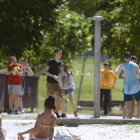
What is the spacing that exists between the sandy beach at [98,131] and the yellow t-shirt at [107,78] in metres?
3.70

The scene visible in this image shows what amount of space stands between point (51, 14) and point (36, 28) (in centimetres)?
98

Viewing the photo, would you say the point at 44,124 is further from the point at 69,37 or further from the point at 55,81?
the point at 69,37

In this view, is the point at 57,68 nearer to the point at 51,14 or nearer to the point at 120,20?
the point at 51,14

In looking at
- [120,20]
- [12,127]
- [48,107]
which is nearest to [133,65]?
[12,127]

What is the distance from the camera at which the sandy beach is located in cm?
714

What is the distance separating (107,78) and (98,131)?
185 inches

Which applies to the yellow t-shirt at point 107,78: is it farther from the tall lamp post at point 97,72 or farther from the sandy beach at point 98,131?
the sandy beach at point 98,131

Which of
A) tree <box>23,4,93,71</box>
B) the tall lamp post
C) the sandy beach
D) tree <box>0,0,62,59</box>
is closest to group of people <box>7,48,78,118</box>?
the tall lamp post

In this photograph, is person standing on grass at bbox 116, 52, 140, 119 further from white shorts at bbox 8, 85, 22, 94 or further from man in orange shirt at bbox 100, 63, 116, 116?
white shorts at bbox 8, 85, 22, 94

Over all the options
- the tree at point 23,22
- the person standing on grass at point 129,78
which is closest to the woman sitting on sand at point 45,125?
the person standing on grass at point 129,78

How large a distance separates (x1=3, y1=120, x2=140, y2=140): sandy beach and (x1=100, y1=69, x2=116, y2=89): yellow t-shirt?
3.70 meters

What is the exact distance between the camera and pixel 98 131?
25.7 ft

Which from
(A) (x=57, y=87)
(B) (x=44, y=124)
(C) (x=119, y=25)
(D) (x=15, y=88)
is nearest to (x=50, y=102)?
(B) (x=44, y=124)

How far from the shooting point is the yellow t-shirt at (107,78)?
1227 centimetres
